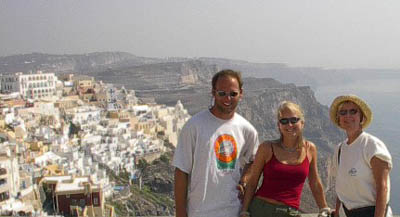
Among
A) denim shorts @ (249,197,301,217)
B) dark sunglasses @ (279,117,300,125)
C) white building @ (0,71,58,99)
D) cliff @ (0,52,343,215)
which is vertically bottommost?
cliff @ (0,52,343,215)

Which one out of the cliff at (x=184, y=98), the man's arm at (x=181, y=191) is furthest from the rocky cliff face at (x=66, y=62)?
the man's arm at (x=181, y=191)

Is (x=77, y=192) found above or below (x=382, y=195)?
below

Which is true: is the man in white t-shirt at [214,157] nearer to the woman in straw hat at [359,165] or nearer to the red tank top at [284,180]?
the red tank top at [284,180]

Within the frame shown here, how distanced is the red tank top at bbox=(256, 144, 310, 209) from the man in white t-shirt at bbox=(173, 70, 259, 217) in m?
0.13

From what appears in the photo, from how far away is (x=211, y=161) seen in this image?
2.38 meters

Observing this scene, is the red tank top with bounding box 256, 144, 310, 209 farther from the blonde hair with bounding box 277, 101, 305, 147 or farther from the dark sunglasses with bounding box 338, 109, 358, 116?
the dark sunglasses with bounding box 338, 109, 358, 116

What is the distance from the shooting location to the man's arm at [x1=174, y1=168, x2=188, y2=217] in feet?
7.92

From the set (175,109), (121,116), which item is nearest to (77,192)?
(121,116)

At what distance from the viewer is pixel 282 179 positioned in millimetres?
2371

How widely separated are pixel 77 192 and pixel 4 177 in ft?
8.75

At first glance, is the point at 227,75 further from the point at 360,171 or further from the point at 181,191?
the point at 360,171

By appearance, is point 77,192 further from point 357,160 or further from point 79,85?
point 79,85

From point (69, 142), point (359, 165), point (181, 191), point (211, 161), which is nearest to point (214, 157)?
point (211, 161)

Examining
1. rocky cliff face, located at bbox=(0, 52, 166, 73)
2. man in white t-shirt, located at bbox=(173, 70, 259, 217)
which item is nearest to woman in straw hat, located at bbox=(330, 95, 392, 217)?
man in white t-shirt, located at bbox=(173, 70, 259, 217)
